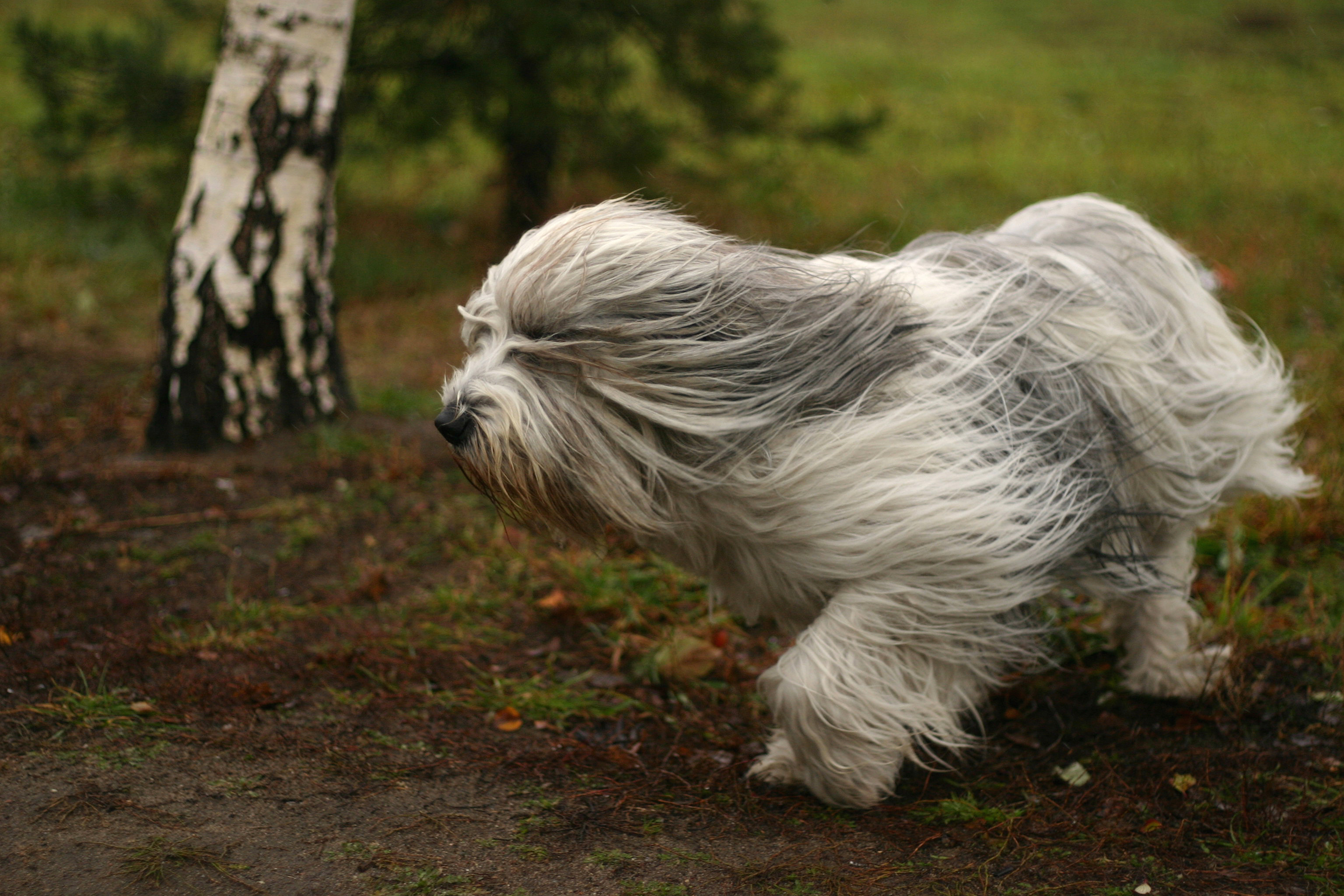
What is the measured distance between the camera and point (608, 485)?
280 centimetres

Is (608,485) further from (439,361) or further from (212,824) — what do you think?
(439,361)

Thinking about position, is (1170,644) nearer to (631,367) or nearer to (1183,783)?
(1183,783)

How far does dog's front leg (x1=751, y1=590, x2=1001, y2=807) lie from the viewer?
9.41 ft

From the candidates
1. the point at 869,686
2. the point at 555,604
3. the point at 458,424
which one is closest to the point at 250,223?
the point at 555,604

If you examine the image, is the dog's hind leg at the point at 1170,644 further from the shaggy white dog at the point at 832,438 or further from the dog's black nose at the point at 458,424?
the dog's black nose at the point at 458,424

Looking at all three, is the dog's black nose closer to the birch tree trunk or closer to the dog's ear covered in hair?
the dog's ear covered in hair

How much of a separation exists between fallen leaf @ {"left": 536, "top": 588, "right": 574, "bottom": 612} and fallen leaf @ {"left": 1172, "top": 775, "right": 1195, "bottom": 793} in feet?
6.59

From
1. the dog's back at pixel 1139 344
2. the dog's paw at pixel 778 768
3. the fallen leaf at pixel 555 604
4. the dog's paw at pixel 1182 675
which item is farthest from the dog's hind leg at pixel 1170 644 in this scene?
the fallen leaf at pixel 555 604

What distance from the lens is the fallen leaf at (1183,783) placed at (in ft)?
10.1

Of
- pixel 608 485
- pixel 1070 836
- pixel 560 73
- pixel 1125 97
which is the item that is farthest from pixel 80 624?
pixel 1125 97

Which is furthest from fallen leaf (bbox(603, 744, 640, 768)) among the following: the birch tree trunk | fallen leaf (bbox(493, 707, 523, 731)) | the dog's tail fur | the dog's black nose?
the birch tree trunk

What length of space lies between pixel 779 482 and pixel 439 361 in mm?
4077

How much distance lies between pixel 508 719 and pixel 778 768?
853 mm

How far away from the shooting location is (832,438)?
280 centimetres
